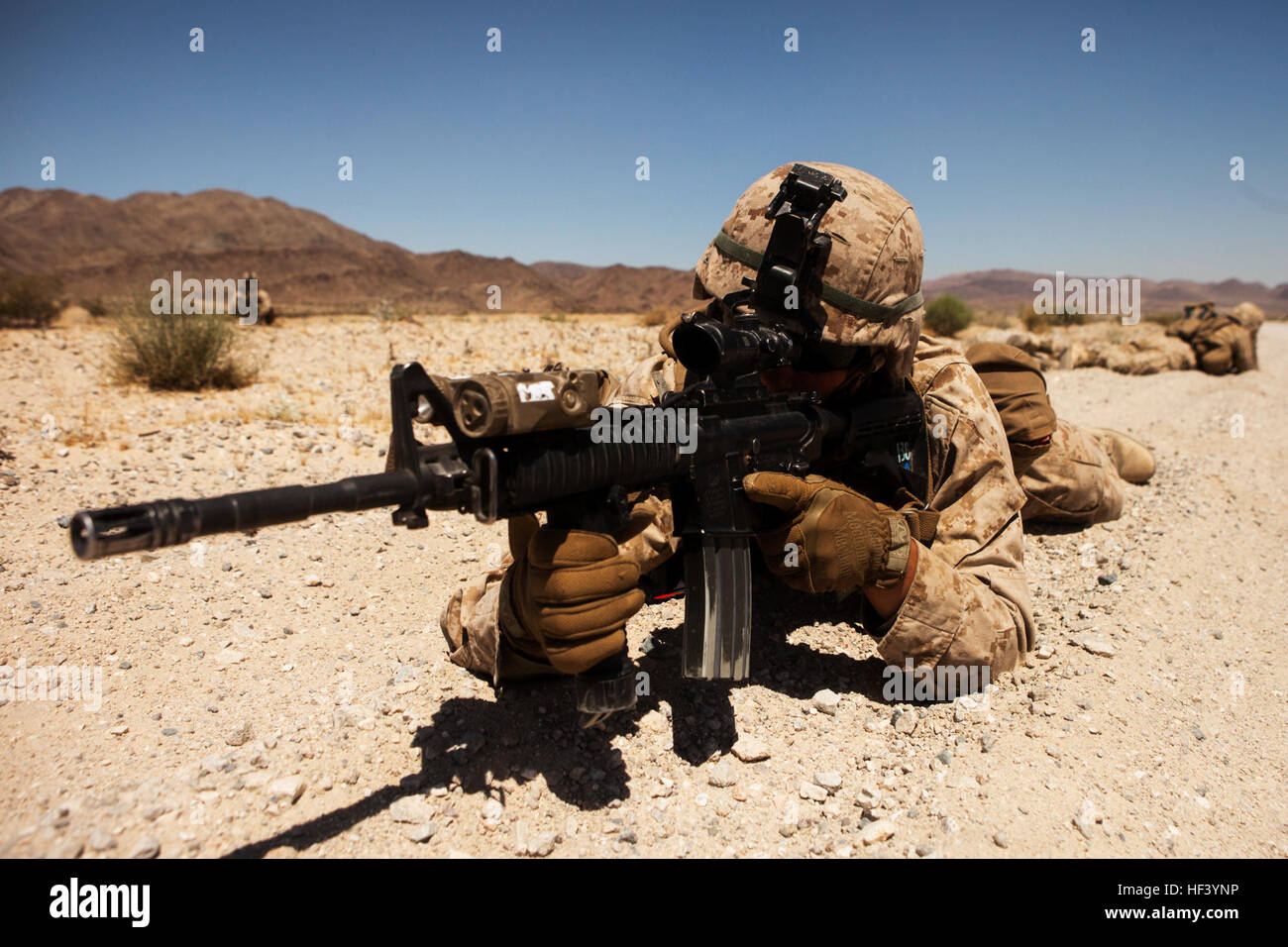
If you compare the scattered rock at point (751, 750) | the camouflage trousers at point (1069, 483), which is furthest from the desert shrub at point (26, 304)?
the camouflage trousers at point (1069, 483)

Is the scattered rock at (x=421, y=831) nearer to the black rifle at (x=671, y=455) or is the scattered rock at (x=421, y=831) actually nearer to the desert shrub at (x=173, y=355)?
the black rifle at (x=671, y=455)

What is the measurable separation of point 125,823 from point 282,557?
77.5 inches

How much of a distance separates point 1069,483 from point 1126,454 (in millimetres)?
1726

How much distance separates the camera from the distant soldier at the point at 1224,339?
13.0 m

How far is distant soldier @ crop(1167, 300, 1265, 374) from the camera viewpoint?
42.5 ft

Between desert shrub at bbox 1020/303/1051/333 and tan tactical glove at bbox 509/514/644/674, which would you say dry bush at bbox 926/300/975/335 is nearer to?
desert shrub at bbox 1020/303/1051/333

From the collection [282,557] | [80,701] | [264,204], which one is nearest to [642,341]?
[282,557]

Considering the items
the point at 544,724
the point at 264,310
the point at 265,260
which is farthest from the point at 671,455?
the point at 265,260

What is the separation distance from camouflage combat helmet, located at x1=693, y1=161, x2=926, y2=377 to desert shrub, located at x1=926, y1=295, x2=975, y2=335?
68.8 ft

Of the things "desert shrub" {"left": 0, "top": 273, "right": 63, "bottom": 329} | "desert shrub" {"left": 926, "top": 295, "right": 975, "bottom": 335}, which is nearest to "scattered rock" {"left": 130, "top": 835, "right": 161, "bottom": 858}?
"desert shrub" {"left": 0, "top": 273, "right": 63, "bottom": 329}

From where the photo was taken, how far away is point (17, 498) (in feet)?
13.6

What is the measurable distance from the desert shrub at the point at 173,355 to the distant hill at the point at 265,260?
115 ft

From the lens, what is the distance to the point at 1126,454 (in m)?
6.04
